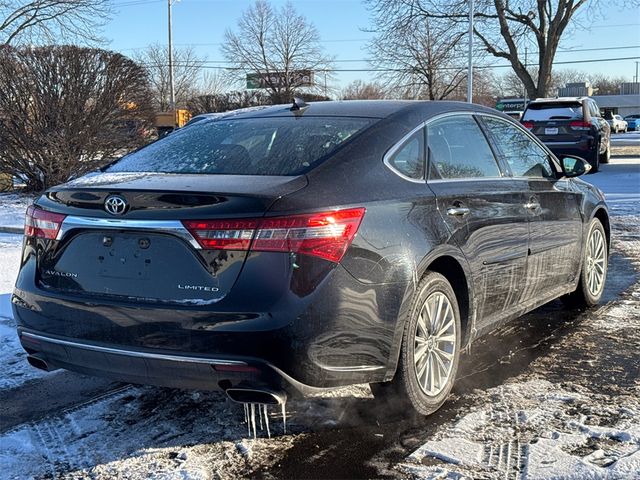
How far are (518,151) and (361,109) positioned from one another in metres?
1.39

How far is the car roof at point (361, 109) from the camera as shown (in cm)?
376

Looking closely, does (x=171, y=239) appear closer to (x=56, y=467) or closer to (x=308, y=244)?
(x=308, y=244)

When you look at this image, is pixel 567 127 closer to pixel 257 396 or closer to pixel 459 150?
pixel 459 150

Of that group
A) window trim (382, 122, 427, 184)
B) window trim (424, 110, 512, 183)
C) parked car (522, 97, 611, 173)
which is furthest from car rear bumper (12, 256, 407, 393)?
parked car (522, 97, 611, 173)

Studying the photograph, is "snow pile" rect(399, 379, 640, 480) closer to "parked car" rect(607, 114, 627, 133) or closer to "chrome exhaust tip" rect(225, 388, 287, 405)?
"chrome exhaust tip" rect(225, 388, 287, 405)

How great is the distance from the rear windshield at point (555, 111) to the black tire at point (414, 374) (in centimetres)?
1442

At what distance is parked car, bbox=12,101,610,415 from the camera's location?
9.09 ft

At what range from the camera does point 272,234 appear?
2752 mm

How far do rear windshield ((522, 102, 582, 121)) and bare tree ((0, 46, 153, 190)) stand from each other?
9658mm

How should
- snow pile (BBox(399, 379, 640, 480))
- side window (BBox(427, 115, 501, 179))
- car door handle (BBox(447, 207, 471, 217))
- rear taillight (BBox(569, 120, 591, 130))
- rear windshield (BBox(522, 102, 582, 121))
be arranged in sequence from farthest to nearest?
rear windshield (BBox(522, 102, 582, 121)) < rear taillight (BBox(569, 120, 591, 130)) < side window (BBox(427, 115, 501, 179)) < car door handle (BBox(447, 207, 471, 217)) < snow pile (BBox(399, 379, 640, 480))

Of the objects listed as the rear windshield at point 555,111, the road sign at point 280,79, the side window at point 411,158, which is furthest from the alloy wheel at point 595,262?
the road sign at point 280,79

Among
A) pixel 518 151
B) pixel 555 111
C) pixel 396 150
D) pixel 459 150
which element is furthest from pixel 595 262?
pixel 555 111

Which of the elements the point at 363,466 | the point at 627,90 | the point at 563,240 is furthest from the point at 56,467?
the point at 627,90

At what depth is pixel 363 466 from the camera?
9.82 feet
